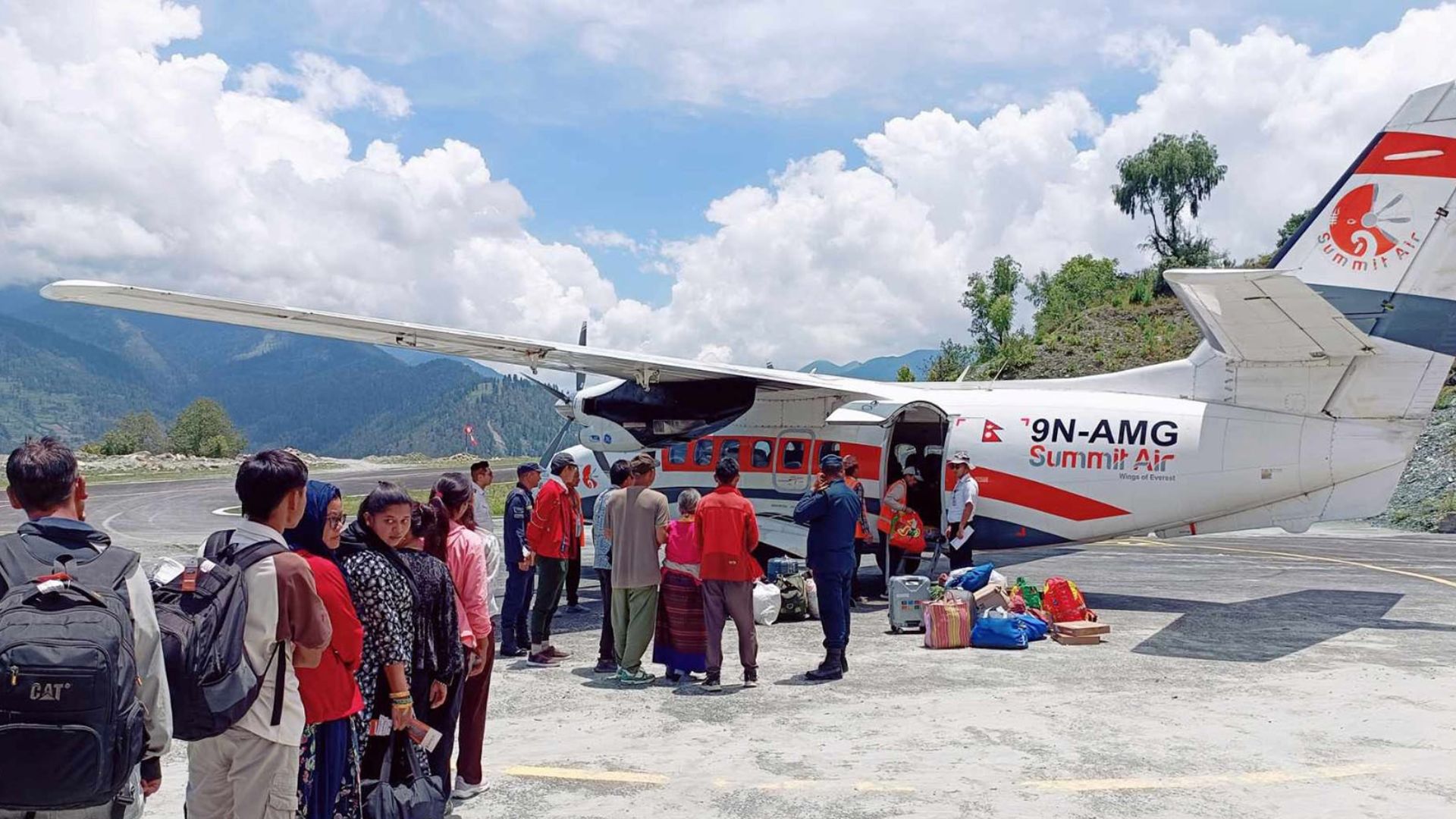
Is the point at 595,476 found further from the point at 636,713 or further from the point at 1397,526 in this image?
the point at 1397,526

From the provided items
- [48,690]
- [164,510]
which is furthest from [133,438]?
[48,690]

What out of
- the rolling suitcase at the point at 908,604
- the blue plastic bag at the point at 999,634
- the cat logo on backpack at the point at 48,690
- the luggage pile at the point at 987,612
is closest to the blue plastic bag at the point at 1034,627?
the luggage pile at the point at 987,612

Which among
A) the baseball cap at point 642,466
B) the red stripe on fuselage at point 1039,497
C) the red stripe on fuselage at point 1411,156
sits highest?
the red stripe on fuselage at point 1411,156

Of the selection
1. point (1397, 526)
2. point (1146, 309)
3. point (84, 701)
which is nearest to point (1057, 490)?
point (84, 701)

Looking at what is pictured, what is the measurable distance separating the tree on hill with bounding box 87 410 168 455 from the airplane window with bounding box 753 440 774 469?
7563cm

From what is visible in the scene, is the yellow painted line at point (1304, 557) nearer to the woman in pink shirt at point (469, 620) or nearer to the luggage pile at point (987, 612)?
the luggage pile at point (987, 612)

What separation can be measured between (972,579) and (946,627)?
95 cm

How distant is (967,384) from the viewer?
1424 centimetres

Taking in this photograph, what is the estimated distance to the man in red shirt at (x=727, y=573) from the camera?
8234 millimetres

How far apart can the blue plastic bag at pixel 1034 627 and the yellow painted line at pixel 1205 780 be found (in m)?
4.19

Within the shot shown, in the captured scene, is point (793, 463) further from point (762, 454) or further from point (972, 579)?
point (972, 579)

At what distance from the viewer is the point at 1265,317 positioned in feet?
32.2

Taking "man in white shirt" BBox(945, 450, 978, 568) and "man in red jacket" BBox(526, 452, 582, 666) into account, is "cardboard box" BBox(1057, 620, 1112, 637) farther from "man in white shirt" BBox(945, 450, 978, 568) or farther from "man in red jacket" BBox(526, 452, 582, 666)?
"man in red jacket" BBox(526, 452, 582, 666)

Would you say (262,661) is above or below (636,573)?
above
